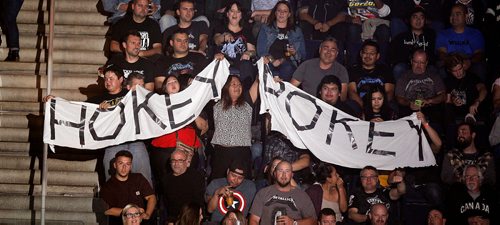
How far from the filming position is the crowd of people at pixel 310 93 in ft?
43.3

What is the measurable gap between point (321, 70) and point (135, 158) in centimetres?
302

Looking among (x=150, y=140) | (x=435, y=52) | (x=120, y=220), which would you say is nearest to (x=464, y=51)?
(x=435, y=52)

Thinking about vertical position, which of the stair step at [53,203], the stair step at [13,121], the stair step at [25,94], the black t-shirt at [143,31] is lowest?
the stair step at [53,203]

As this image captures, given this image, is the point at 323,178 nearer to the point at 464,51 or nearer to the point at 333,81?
the point at 333,81

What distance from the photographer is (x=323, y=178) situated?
13.6 m

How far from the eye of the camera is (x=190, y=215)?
41.3 ft

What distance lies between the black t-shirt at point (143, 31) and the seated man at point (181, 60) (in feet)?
1.59

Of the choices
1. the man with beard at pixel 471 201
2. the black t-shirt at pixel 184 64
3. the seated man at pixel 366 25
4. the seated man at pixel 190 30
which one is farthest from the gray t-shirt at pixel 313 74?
the man with beard at pixel 471 201

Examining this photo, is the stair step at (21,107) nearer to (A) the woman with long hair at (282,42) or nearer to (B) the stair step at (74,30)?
(B) the stair step at (74,30)

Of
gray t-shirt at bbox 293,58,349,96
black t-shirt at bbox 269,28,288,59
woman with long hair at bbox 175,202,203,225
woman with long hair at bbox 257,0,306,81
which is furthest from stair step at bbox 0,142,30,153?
gray t-shirt at bbox 293,58,349,96

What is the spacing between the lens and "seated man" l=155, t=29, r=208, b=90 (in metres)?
14.4

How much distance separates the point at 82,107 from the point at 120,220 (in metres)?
1.57

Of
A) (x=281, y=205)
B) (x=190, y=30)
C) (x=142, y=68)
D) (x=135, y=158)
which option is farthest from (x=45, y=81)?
(x=281, y=205)

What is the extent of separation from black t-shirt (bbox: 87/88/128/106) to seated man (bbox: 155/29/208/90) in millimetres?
816
